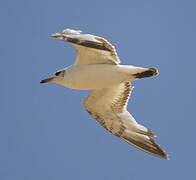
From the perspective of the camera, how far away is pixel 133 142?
12492 mm

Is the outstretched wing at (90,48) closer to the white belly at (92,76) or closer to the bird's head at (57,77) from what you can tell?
the white belly at (92,76)

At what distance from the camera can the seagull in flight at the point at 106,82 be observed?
11367 millimetres

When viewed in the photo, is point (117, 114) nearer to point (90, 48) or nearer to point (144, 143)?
point (144, 143)

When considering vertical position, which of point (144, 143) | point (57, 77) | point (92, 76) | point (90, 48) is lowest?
point (144, 143)

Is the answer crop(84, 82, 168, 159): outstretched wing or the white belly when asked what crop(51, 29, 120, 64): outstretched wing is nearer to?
the white belly

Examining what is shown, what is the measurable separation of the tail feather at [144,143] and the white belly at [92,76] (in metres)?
1.42

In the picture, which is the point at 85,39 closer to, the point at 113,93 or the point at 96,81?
the point at 96,81

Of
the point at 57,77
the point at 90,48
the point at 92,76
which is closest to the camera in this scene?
the point at 90,48

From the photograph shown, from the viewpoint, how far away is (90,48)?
1148 centimetres

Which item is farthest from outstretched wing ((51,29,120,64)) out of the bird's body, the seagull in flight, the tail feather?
the tail feather

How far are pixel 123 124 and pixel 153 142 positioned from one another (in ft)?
2.69

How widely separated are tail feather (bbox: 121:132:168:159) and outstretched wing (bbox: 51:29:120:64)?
5.94ft

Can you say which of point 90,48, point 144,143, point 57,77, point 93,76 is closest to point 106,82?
point 93,76

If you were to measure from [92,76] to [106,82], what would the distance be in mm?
325
